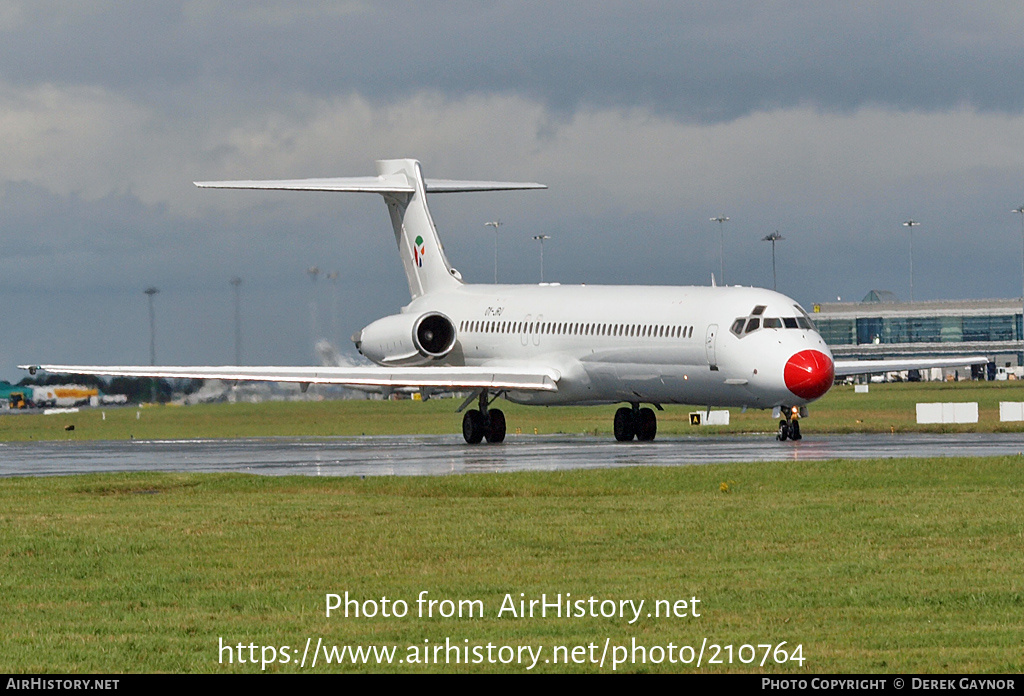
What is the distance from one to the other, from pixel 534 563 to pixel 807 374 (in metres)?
21.7

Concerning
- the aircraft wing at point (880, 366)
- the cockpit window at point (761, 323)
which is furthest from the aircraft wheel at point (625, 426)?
the cockpit window at point (761, 323)

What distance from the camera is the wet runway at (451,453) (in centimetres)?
3244

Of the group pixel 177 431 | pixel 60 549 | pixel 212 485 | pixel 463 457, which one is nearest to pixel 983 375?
pixel 177 431

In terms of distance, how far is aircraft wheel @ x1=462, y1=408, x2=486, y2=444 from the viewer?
1765 inches

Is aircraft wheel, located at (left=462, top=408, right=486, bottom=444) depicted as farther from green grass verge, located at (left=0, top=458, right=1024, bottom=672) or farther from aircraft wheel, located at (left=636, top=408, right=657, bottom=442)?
green grass verge, located at (left=0, top=458, right=1024, bottom=672)

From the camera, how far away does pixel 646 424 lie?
44688 millimetres

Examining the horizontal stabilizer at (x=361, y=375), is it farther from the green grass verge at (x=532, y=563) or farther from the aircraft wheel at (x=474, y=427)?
the green grass verge at (x=532, y=563)

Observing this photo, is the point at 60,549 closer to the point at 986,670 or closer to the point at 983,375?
the point at 986,670

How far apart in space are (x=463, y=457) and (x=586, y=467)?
18.0 feet

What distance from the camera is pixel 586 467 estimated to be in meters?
31.3

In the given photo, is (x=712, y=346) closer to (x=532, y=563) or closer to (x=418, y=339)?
(x=418, y=339)

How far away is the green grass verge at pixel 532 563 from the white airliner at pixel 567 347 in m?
11.7

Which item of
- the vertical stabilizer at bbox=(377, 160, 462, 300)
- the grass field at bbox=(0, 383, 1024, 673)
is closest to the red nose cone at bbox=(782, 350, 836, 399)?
the grass field at bbox=(0, 383, 1024, 673)

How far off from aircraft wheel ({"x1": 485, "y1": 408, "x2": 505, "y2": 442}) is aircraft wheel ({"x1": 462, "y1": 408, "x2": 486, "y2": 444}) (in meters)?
0.20
